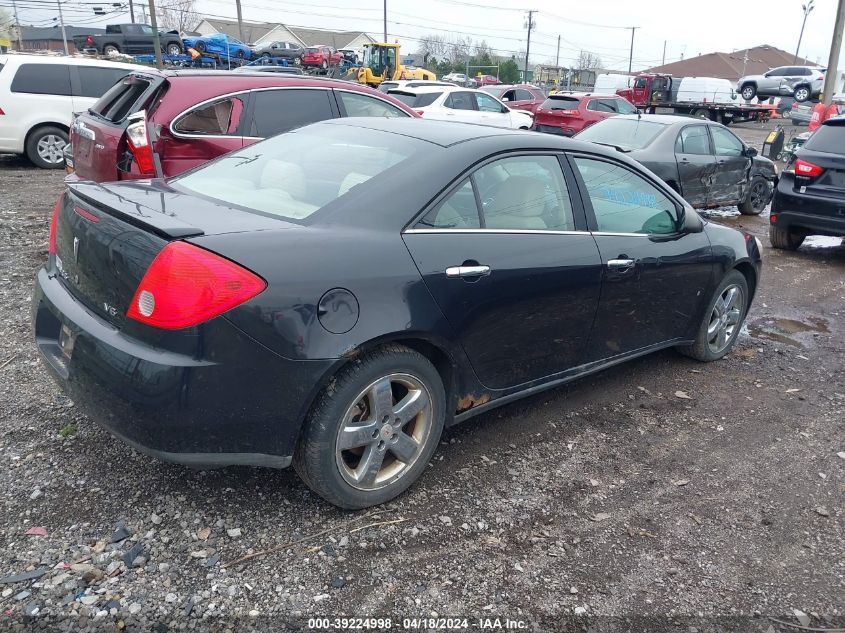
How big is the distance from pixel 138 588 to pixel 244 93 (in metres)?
4.97

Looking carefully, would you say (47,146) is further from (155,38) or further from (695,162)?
(155,38)

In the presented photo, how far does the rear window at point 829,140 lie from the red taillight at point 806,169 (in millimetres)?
214

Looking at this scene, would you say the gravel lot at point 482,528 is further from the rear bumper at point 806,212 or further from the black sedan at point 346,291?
the rear bumper at point 806,212

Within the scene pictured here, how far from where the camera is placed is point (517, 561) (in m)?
2.79

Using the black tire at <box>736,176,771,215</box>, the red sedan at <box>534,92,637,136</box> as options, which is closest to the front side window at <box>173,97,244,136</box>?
the black tire at <box>736,176,771,215</box>

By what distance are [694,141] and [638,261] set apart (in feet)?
22.9

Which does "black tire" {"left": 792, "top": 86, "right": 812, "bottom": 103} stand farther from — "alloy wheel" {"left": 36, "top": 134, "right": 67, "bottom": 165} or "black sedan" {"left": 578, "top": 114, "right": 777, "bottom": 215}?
"alloy wheel" {"left": 36, "top": 134, "right": 67, "bottom": 165}

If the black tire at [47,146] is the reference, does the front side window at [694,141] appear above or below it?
above

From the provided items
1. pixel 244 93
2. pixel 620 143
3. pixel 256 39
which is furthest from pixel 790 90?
pixel 256 39

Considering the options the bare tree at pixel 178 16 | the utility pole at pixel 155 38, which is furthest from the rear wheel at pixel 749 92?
the bare tree at pixel 178 16

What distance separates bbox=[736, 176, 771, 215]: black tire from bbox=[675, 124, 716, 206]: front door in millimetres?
1561

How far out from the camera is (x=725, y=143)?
1055 cm

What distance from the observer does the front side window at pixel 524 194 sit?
3.36 metres

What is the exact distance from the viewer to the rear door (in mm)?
5938
